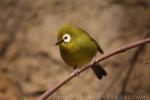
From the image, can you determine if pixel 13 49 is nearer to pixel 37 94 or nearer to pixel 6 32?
pixel 6 32

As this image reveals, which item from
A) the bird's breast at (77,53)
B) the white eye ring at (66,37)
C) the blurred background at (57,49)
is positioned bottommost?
the blurred background at (57,49)

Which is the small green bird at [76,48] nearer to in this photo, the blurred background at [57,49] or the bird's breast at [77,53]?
the bird's breast at [77,53]

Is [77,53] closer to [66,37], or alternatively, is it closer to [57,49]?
[66,37]

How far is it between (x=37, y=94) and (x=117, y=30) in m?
0.88

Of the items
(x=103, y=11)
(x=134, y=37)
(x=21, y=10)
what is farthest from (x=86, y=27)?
(x=21, y=10)

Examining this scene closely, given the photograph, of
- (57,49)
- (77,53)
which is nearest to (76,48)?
(77,53)

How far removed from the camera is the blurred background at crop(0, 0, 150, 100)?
3.36 metres

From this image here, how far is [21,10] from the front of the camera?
3775 millimetres

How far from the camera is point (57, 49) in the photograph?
3547 mm

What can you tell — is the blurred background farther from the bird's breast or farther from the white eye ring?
the white eye ring

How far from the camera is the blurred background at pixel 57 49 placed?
11.0ft

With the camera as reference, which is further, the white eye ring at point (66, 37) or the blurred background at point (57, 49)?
the blurred background at point (57, 49)

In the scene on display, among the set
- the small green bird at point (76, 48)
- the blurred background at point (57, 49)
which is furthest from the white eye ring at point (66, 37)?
the blurred background at point (57, 49)

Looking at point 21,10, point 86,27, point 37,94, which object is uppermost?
point 21,10
